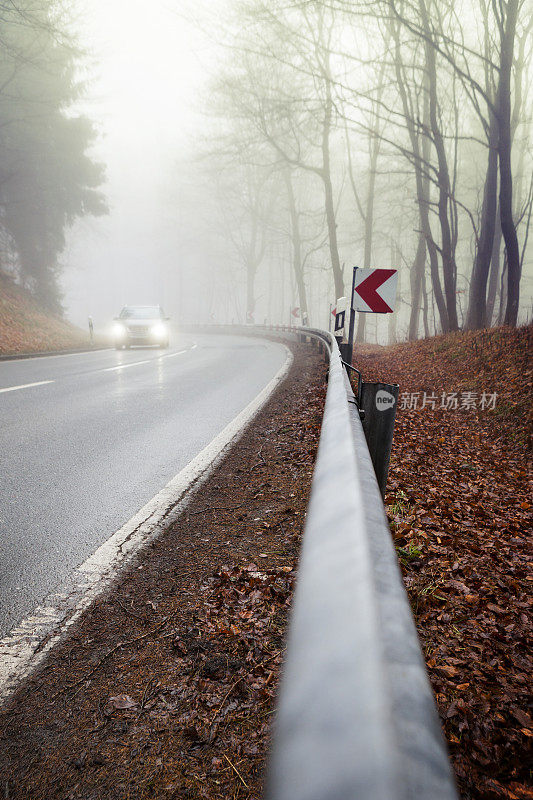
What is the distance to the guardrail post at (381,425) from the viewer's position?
293cm

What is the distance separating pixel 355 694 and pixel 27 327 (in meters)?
22.0

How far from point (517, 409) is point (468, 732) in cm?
658

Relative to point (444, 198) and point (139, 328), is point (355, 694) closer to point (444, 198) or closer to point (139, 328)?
point (444, 198)

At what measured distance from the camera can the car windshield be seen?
20.0 m

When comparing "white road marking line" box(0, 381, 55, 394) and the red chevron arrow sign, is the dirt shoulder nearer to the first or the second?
the red chevron arrow sign

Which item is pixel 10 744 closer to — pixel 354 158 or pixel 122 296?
pixel 354 158

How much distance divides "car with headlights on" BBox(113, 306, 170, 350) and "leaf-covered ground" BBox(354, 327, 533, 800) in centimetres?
1319

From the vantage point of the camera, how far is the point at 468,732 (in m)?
2.05

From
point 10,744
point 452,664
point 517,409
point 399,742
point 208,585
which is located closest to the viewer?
point 399,742

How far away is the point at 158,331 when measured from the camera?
19.8m

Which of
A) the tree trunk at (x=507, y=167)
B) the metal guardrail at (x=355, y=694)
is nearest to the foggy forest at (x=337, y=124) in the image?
the tree trunk at (x=507, y=167)

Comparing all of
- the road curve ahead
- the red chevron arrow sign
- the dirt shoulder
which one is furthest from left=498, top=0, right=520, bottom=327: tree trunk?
the dirt shoulder

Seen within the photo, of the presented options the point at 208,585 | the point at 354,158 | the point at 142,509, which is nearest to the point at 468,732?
the point at 208,585

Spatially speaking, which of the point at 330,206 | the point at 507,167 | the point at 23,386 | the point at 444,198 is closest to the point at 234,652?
the point at 23,386
